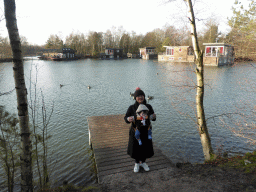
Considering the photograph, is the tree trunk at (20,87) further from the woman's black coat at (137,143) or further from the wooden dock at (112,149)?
the woman's black coat at (137,143)

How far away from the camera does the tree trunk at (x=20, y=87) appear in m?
2.81

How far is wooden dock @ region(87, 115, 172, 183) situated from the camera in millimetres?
4879

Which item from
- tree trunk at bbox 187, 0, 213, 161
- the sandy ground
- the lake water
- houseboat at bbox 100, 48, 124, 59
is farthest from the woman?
houseboat at bbox 100, 48, 124, 59

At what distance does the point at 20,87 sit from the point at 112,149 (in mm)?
3921

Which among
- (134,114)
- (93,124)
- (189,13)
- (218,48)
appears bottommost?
(93,124)

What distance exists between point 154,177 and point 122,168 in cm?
98

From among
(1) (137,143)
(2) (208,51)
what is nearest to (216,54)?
(2) (208,51)

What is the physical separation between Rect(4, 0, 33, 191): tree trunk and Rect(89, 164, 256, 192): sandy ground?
5.17 feet

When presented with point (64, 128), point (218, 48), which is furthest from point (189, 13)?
point (218, 48)

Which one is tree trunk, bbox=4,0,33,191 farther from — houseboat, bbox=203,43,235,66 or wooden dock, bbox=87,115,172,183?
houseboat, bbox=203,43,235,66

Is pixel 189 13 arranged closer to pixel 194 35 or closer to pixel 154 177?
pixel 194 35

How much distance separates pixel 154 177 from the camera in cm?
427

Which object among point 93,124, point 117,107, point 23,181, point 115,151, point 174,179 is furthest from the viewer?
point 117,107

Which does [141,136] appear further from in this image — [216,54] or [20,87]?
[216,54]
